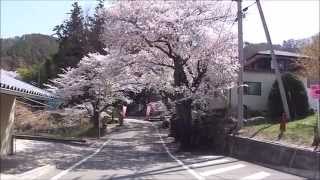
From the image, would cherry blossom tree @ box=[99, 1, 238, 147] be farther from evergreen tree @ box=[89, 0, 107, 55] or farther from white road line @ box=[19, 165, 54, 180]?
evergreen tree @ box=[89, 0, 107, 55]

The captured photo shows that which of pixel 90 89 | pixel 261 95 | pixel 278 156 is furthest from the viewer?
pixel 90 89

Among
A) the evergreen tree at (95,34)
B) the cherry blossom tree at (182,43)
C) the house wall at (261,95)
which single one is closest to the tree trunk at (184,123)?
the cherry blossom tree at (182,43)

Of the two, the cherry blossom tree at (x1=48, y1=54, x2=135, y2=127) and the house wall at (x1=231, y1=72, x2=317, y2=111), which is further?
the cherry blossom tree at (x1=48, y1=54, x2=135, y2=127)

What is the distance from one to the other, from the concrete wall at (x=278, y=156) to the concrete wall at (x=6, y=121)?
1034 centimetres

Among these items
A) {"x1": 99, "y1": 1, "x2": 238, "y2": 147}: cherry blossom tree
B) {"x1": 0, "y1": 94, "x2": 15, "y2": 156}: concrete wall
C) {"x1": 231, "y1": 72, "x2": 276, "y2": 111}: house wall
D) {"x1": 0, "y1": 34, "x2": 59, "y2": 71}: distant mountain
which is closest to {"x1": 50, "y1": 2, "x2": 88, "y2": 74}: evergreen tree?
{"x1": 231, "y1": 72, "x2": 276, "y2": 111}: house wall

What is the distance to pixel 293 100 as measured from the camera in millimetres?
39594

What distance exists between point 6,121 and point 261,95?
1213 inches

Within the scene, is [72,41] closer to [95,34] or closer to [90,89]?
[95,34]

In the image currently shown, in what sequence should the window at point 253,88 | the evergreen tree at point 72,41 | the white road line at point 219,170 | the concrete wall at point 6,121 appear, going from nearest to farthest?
the white road line at point 219,170, the concrete wall at point 6,121, the window at point 253,88, the evergreen tree at point 72,41

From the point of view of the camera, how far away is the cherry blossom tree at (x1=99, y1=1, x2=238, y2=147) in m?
33.2

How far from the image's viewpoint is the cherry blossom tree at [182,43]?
33.2m

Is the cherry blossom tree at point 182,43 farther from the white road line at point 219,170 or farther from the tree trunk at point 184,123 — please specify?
the white road line at point 219,170

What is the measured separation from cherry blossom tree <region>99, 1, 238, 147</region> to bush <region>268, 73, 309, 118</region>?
4.77m

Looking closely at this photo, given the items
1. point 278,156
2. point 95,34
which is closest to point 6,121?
point 278,156
